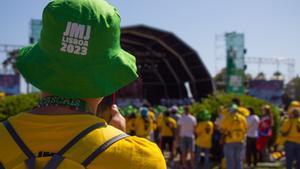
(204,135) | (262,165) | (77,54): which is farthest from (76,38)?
(262,165)

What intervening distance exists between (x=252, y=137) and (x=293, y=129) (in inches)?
145

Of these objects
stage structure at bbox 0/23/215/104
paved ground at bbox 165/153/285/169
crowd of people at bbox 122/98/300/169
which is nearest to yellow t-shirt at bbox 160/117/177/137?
crowd of people at bbox 122/98/300/169

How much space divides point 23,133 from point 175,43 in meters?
33.0

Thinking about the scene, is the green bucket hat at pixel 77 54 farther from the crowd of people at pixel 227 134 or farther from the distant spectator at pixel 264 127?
the distant spectator at pixel 264 127

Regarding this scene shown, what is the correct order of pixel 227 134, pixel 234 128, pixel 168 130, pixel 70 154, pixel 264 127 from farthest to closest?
pixel 168 130, pixel 264 127, pixel 227 134, pixel 234 128, pixel 70 154

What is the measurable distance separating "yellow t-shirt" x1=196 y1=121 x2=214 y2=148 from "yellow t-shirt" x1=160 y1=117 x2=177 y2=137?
6.87 ft

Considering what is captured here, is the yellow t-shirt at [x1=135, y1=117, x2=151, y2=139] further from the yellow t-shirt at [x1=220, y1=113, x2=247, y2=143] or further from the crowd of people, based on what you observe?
the yellow t-shirt at [x1=220, y1=113, x2=247, y2=143]

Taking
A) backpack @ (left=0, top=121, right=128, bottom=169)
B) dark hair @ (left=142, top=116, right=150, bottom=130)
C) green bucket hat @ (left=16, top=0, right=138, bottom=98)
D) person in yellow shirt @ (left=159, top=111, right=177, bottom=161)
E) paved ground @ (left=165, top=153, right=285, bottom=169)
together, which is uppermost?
green bucket hat @ (left=16, top=0, right=138, bottom=98)

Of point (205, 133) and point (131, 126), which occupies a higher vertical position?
point (205, 133)

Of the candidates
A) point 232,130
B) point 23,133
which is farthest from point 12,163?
point 232,130

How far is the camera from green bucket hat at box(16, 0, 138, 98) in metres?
1.48

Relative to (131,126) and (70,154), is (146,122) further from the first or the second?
(70,154)

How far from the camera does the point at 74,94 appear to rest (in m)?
1.51

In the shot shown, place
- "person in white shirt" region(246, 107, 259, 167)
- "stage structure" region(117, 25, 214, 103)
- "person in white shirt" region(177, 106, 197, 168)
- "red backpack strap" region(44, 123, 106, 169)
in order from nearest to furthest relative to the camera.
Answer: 1. "red backpack strap" region(44, 123, 106, 169)
2. "person in white shirt" region(246, 107, 259, 167)
3. "person in white shirt" region(177, 106, 197, 168)
4. "stage structure" region(117, 25, 214, 103)
